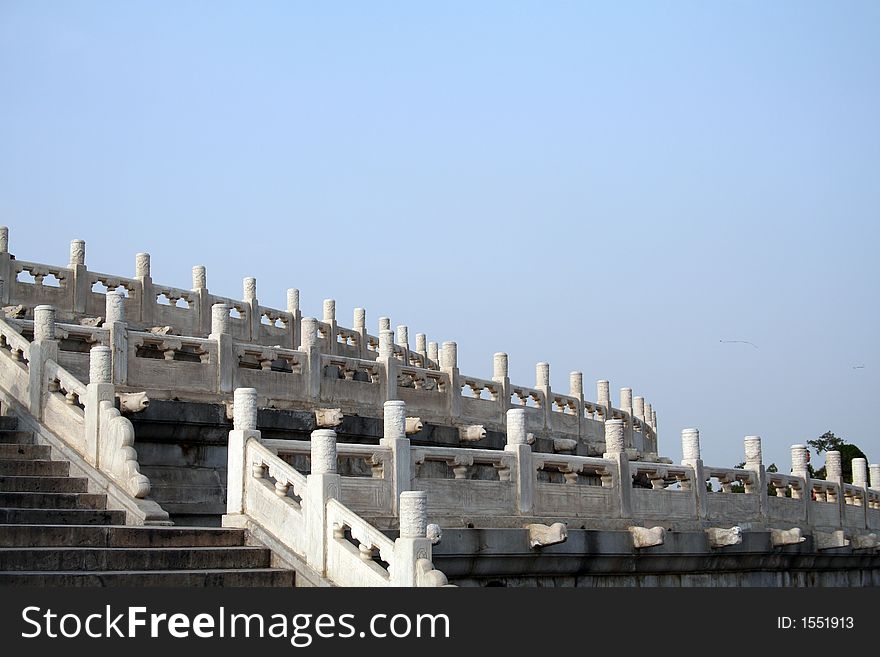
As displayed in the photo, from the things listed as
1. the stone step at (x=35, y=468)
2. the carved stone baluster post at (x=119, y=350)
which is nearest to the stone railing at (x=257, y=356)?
the carved stone baluster post at (x=119, y=350)

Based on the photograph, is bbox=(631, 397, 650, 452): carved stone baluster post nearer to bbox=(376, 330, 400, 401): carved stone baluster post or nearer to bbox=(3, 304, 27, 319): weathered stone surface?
bbox=(376, 330, 400, 401): carved stone baluster post

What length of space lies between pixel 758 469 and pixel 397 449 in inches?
355

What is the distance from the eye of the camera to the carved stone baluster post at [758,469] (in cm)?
2222

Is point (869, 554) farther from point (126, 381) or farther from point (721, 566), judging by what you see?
point (126, 381)

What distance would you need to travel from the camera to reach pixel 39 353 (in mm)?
16750

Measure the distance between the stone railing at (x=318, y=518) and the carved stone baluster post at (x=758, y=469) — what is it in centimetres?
943

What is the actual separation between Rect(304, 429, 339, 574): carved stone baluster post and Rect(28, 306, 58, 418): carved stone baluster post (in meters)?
4.30

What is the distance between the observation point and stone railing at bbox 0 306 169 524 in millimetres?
15031

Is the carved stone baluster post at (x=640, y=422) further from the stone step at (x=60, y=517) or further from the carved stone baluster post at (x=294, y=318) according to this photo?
the stone step at (x=60, y=517)

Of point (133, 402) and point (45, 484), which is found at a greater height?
point (133, 402)

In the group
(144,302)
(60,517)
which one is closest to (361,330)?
(144,302)

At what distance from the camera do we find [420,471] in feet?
66.6

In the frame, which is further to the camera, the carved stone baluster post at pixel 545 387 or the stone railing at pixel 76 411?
the carved stone baluster post at pixel 545 387

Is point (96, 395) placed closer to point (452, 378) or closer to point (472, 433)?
point (472, 433)
